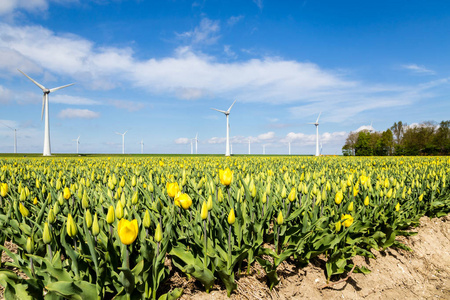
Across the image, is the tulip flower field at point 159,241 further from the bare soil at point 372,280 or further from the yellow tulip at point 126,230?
the bare soil at point 372,280

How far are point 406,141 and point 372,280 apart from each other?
7476cm

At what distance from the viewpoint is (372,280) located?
308 cm

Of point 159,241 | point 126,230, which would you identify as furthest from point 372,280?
point 126,230

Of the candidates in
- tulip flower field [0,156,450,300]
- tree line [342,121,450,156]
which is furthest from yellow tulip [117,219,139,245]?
tree line [342,121,450,156]

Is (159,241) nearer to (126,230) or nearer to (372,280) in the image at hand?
(126,230)

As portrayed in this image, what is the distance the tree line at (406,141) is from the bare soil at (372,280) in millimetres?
67423

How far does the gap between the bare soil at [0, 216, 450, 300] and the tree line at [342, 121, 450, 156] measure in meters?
67.4

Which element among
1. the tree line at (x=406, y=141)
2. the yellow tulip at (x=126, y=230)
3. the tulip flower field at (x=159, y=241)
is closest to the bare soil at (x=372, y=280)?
the tulip flower field at (x=159, y=241)

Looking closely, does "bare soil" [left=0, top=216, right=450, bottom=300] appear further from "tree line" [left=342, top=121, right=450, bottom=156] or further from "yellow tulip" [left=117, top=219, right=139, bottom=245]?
"tree line" [left=342, top=121, right=450, bottom=156]

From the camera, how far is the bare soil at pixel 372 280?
2457 mm

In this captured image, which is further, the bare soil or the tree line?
the tree line

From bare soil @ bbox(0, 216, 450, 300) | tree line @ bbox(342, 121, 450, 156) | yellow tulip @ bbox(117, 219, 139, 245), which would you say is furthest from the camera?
tree line @ bbox(342, 121, 450, 156)

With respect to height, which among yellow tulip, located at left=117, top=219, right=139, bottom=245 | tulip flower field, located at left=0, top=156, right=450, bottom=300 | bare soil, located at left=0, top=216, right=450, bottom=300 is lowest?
bare soil, located at left=0, top=216, right=450, bottom=300

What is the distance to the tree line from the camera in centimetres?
5959
